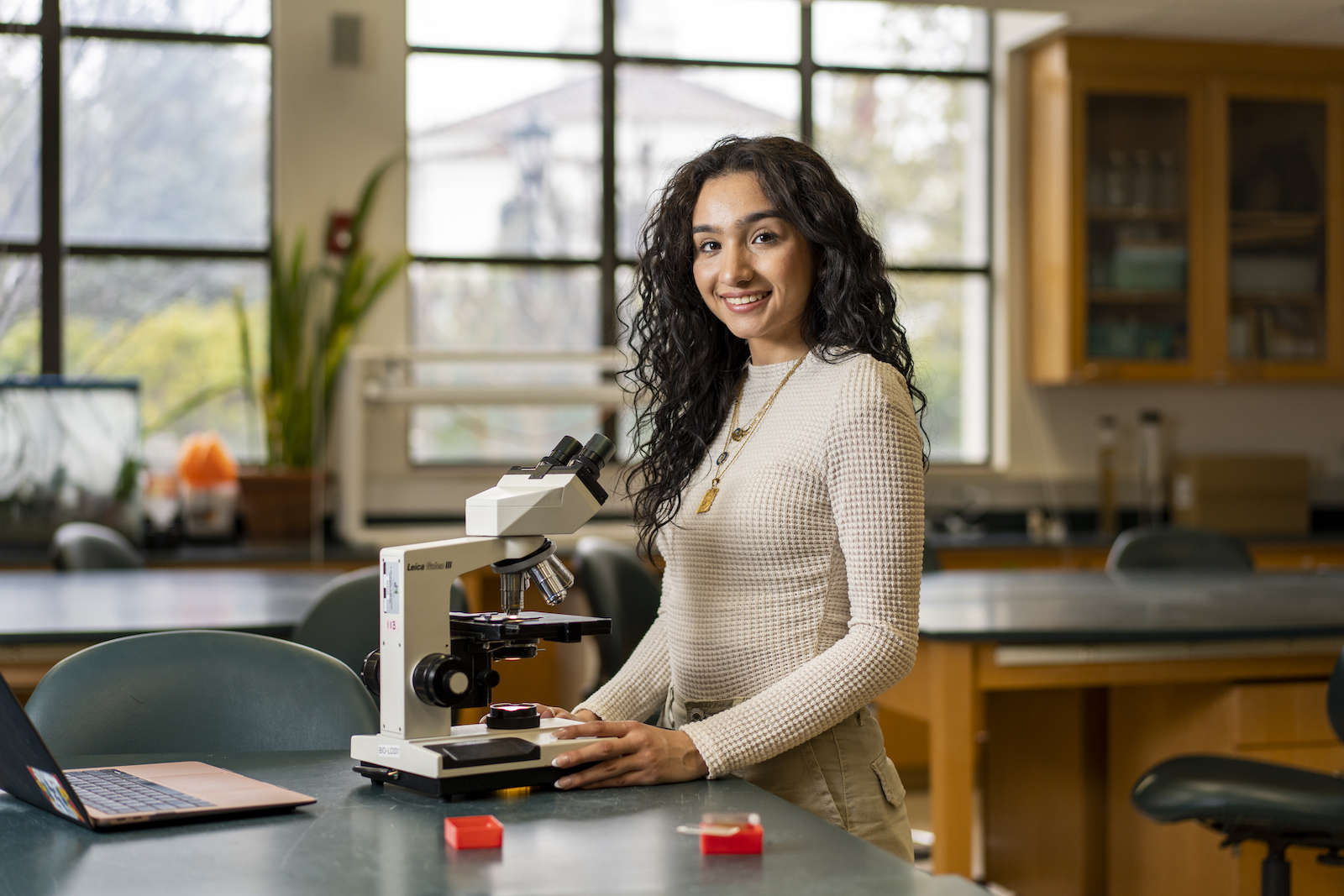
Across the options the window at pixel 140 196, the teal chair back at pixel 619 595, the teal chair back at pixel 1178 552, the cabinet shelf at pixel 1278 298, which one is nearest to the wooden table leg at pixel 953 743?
the teal chair back at pixel 619 595

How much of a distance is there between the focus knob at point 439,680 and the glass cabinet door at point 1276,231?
4.63 metres

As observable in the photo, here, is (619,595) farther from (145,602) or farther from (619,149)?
(619,149)

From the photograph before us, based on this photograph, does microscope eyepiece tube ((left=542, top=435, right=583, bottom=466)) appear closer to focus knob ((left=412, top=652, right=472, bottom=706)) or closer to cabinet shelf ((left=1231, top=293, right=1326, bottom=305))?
focus knob ((left=412, top=652, right=472, bottom=706))

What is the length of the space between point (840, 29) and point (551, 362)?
180cm

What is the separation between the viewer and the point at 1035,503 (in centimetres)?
534

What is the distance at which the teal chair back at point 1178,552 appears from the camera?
3.94 metres

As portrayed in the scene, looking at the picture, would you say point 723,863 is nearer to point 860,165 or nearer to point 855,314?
point 855,314

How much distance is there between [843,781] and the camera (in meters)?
1.39

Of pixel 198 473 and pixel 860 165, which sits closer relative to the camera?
pixel 198 473

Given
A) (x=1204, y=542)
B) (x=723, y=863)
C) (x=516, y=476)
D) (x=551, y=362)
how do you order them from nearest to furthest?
(x=723, y=863)
(x=516, y=476)
(x=1204, y=542)
(x=551, y=362)

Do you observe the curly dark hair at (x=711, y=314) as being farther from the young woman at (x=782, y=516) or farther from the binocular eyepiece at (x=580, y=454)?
the binocular eyepiece at (x=580, y=454)

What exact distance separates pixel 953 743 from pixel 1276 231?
3461 mm

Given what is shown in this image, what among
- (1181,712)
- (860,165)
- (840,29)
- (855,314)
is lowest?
(1181,712)

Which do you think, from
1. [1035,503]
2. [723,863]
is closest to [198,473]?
[1035,503]
